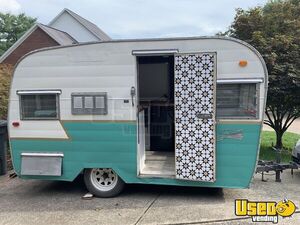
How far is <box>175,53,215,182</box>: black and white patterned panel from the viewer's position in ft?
17.5

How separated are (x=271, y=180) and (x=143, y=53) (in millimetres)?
3678

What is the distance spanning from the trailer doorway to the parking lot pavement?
82cm

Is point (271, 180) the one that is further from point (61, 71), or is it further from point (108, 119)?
point (61, 71)

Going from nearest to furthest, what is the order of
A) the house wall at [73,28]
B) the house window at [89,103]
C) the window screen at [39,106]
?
the house window at [89,103], the window screen at [39,106], the house wall at [73,28]

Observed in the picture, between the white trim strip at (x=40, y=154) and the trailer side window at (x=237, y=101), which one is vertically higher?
the trailer side window at (x=237, y=101)

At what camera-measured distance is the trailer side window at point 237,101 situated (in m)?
5.34

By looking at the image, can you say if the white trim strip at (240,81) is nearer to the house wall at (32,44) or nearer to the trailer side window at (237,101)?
the trailer side window at (237,101)

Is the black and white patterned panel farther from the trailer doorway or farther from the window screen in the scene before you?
the window screen

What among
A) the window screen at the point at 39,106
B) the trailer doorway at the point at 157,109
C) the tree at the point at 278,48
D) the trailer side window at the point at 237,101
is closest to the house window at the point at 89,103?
the window screen at the point at 39,106

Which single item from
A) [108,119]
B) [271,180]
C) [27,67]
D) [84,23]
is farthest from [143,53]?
[84,23]

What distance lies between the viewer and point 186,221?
193 inches

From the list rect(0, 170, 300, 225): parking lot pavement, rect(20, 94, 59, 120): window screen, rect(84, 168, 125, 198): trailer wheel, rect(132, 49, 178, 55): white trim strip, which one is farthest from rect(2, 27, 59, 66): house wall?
rect(132, 49, 178, 55): white trim strip

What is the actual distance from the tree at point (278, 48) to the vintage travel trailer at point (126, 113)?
391 cm

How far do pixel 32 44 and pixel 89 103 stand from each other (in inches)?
694
